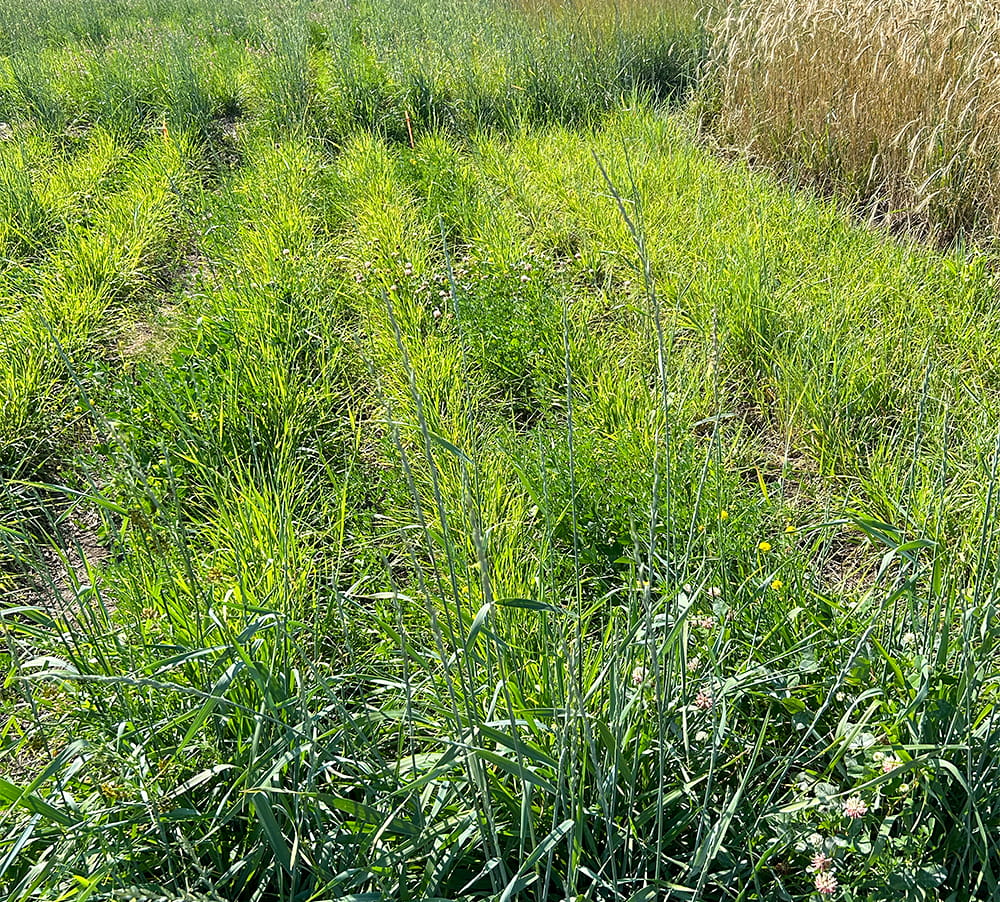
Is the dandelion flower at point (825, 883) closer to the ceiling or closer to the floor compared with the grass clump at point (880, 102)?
closer to the floor

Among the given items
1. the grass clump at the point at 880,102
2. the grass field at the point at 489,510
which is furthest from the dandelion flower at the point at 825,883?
the grass clump at the point at 880,102

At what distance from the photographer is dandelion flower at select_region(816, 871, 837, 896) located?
125cm

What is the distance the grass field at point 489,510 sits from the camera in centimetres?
136

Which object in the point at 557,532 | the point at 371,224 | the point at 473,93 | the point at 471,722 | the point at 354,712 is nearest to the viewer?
the point at 471,722

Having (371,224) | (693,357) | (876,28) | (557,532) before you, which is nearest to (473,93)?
(371,224)

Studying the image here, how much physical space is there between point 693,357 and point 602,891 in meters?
2.07

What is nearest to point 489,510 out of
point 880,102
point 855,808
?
point 855,808

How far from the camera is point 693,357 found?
10.2 feet

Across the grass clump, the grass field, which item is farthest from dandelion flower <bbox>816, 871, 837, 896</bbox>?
the grass clump

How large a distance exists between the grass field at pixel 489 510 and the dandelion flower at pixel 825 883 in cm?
2

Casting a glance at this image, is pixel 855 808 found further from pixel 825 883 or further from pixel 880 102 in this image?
pixel 880 102

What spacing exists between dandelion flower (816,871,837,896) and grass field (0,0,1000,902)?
0.06 feet

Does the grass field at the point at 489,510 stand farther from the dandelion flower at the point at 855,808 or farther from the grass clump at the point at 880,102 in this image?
the grass clump at the point at 880,102

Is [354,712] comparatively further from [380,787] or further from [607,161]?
[607,161]
